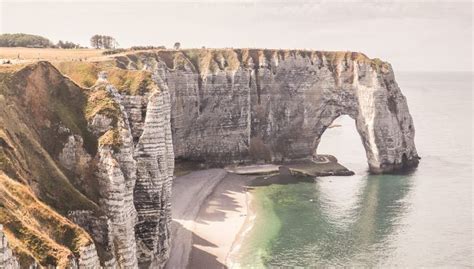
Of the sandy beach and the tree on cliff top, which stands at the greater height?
the tree on cliff top

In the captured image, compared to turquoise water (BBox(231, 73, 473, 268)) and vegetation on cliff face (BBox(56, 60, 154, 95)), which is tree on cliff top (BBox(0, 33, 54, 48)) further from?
turquoise water (BBox(231, 73, 473, 268))

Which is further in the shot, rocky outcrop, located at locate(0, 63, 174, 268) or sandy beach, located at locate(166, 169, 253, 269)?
sandy beach, located at locate(166, 169, 253, 269)

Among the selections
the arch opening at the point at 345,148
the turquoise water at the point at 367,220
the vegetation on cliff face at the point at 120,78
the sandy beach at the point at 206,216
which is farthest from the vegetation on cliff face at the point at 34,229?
the arch opening at the point at 345,148

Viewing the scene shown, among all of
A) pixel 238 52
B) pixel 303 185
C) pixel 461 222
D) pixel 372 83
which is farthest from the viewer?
pixel 238 52

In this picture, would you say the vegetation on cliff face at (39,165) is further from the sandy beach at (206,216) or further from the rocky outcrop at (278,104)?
the rocky outcrop at (278,104)

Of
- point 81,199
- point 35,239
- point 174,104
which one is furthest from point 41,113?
point 174,104

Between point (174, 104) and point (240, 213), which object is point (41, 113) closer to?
point (240, 213)

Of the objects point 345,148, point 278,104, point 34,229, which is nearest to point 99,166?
point 34,229

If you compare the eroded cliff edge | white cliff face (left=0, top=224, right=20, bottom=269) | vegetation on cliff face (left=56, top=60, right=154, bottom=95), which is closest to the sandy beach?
the eroded cliff edge
